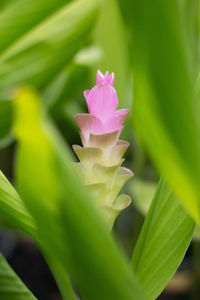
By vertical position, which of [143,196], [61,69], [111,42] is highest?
[61,69]

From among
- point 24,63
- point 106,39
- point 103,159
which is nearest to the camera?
point 103,159

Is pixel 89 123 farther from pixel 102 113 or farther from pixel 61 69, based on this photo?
pixel 61 69

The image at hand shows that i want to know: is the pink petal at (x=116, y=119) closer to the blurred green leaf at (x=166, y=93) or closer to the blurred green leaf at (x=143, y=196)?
the blurred green leaf at (x=166, y=93)

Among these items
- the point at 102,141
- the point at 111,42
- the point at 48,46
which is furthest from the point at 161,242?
the point at 111,42

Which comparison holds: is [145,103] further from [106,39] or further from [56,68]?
[106,39]

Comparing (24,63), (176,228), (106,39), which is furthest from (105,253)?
(106,39)
